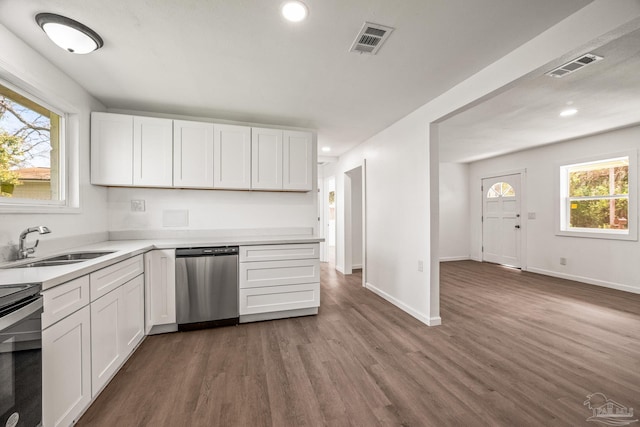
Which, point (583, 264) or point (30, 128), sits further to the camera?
point (583, 264)

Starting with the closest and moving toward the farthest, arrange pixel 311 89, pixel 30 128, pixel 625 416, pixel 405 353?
pixel 625 416
pixel 30 128
pixel 405 353
pixel 311 89

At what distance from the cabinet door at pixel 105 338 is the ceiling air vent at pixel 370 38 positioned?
245 centimetres

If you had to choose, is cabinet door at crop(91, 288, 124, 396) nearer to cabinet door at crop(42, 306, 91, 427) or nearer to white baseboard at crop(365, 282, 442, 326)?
cabinet door at crop(42, 306, 91, 427)

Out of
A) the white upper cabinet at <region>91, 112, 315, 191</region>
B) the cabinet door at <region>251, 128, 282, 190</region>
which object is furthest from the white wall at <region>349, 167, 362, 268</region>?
the cabinet door at <region>251, 128, 282, 190</region>

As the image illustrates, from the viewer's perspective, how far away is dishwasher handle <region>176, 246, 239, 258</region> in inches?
108

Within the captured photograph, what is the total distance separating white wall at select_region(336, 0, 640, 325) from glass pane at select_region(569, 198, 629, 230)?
3.66 meters

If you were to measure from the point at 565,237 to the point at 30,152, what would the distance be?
24.0 feet

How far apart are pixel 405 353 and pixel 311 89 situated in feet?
8.53

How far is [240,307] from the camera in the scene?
2.93m

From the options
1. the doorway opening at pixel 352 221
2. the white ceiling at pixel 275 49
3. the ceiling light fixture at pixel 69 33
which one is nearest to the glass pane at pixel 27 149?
the white ceiling at pixel 275 49

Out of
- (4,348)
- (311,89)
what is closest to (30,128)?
(4,348)

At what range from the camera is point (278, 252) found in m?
3.05

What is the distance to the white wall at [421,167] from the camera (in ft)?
5.31

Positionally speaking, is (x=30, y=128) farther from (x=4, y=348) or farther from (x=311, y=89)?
(x=311, y=89)
